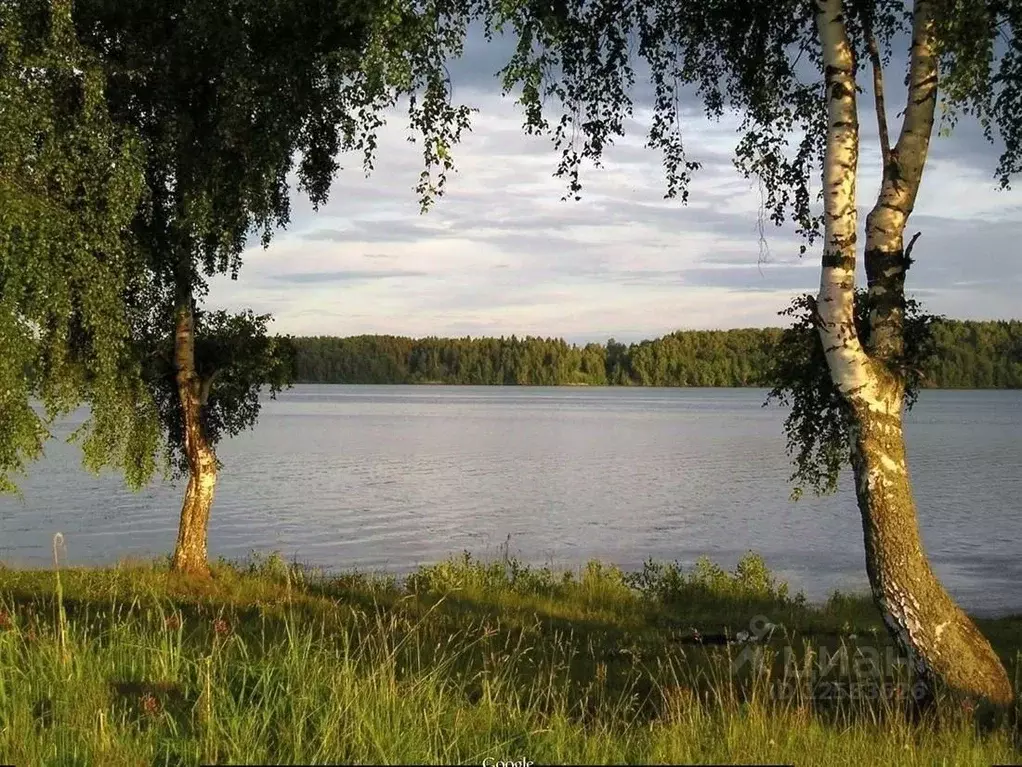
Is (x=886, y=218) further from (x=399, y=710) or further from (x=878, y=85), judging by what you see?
(x=399, y=710)

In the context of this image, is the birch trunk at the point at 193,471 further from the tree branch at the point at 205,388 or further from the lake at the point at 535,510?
the lake at the point at 535,510

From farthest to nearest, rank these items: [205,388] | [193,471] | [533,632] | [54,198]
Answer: [205,388] → [193,471] → [533,632] → [54,198]

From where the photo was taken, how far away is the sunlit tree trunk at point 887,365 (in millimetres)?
8062

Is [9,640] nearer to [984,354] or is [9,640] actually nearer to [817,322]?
[817,322]

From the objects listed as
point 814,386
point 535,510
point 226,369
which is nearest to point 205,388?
point 226,369

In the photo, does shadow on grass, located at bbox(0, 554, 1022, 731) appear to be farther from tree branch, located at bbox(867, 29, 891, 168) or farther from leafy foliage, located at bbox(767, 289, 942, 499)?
tree branch, located at bbox(867, 29, 891, 168)

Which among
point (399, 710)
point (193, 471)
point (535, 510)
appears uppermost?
point (193, 471)

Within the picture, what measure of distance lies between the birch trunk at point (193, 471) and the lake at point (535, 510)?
281 inches

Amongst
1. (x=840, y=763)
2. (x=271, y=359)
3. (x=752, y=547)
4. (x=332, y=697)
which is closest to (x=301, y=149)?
(x=271, y=359)

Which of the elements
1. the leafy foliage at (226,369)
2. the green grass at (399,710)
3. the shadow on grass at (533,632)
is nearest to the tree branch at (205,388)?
the leafy foliage at (226,369)

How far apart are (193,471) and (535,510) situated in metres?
18.7

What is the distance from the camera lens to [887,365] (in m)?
8.54

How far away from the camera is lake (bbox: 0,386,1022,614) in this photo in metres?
24.5

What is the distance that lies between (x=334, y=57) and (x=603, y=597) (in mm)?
9663
